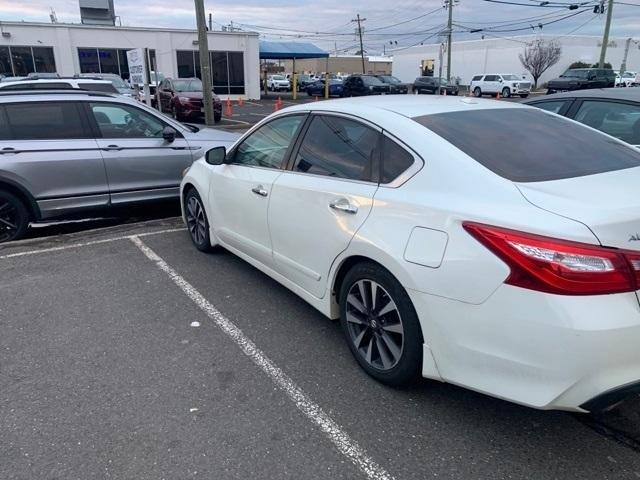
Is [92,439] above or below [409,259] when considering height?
below

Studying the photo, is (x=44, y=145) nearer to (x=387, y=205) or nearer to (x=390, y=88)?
(x=387, y=205)

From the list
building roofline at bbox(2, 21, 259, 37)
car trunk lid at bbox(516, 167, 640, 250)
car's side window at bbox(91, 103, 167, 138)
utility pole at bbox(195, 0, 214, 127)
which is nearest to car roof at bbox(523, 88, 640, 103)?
car trunk lid at bbox(516, 167, 640, 250)

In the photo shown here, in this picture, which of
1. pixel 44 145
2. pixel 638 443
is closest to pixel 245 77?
pixel 44 145

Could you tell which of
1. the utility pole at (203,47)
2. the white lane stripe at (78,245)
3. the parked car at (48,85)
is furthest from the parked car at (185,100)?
the white lane stripe at (78,245)

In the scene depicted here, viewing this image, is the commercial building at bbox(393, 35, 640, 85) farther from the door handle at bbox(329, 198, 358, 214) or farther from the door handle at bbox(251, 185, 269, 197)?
the door handle at bbox(329, 198, 358, 214)

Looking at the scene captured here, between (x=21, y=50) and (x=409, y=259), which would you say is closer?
(x=409, y=259)

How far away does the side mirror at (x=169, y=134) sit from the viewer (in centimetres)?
673

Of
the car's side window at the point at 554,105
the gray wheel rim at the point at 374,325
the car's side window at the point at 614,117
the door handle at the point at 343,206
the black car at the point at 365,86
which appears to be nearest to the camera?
the gray wheel rim at the point at 374,325

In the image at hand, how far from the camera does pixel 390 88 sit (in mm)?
31688

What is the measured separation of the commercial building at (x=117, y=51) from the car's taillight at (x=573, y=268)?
93.6ft

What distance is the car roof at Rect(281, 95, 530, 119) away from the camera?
10.6ft

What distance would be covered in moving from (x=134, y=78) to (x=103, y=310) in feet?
35.5

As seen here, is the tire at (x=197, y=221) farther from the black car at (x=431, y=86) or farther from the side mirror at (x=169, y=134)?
the black car at (x=431, y=86)

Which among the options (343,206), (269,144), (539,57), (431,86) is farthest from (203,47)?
(539,57)
